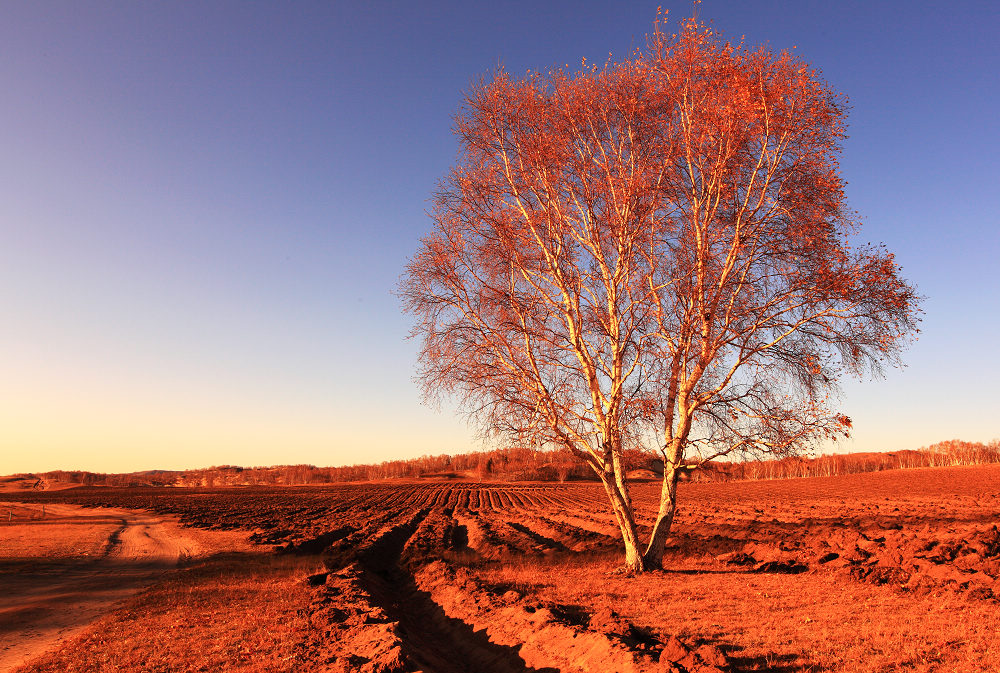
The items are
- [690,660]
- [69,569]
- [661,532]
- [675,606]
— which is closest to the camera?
[690,660]

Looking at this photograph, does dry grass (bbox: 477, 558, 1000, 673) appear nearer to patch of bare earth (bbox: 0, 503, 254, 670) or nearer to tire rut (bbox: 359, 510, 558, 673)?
tire rut (bbox: 359, 510, 558, 673)

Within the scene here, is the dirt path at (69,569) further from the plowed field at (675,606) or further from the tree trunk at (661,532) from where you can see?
the tree trunk at (661,532)

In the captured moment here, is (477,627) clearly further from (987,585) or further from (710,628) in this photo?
(987,585)

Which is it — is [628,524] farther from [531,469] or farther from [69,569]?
[69,569]

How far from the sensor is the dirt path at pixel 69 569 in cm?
995

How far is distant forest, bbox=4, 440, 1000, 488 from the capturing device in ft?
40.8

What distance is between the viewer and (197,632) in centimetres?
879

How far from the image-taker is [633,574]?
11898 millimetres

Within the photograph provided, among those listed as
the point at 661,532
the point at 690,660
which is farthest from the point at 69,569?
the point at 690,660

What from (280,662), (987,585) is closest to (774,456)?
(987,585)

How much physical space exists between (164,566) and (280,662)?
47.4 feet

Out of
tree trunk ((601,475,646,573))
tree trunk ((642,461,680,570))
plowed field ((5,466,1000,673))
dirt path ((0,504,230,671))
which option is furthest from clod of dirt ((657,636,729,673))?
dirt path ((0,504,230,671))

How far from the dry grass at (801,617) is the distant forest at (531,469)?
216 cm

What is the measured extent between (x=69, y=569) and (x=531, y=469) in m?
15.0
